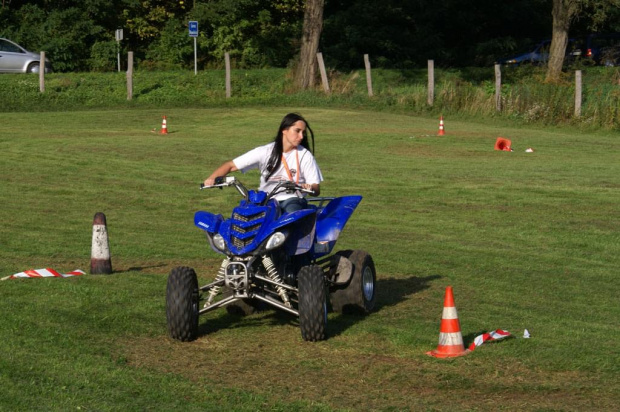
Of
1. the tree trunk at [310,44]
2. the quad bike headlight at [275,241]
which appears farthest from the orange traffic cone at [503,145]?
the quad bike headlight at [275,241]

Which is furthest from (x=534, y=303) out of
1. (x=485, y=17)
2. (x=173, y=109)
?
(x=485, y=17)

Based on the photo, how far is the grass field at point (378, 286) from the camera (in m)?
7.11

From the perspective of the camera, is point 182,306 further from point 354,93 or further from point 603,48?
point 603,48

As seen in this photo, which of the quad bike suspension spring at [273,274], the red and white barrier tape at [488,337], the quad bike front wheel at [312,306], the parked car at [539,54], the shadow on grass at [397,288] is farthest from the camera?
the parked car at [539,54]

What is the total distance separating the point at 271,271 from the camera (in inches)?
340

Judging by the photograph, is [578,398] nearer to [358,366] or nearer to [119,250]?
[358,366]

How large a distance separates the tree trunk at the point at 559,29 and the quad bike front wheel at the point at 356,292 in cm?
3496

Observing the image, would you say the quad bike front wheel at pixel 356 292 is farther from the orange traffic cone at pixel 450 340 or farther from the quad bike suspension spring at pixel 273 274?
the orange traffic cone at pixel 450 340

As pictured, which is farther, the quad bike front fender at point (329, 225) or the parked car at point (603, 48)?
the parked car at point (603, 48)

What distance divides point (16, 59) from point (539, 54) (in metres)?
23.5

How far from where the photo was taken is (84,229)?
49.3 feet

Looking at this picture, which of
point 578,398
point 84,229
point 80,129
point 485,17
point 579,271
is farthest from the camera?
point 485,17

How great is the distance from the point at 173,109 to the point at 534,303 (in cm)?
2932

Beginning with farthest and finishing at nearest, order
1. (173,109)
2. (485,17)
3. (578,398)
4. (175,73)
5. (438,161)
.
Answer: (485,17) → (175,73) → (173,109) → (438,161) → (578,398)
